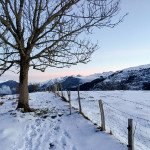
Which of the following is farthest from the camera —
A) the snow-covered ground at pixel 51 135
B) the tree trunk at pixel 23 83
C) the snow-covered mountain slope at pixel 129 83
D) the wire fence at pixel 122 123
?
the snow-covered mountain slope at pixel 129 83

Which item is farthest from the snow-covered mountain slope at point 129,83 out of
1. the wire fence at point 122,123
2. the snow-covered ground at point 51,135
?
the snow-covered ground at point 51,135

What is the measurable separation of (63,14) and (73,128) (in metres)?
6.24

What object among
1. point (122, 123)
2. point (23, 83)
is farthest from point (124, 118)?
point (23, 83)

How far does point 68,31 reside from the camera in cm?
816

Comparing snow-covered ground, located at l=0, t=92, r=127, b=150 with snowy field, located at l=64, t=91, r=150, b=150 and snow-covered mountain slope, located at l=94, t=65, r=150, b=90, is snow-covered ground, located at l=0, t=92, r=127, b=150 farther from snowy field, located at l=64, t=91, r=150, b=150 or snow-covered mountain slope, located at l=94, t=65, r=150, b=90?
snow-covered mountain slope, located at l=94, t=65, r=150, b=90

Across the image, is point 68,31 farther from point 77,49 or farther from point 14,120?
point 14,120

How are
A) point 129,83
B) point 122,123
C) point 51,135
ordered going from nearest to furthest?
point 51,135
point 122,123
point 129,83

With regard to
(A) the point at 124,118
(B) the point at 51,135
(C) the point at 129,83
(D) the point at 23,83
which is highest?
(D) the point at 23,83

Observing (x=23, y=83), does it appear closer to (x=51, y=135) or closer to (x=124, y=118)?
(x=51, y=135)

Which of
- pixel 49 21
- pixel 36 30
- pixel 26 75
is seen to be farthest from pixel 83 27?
pixel 26 75

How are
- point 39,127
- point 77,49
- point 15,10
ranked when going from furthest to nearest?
point 77,49, point 15,10, point 39,127

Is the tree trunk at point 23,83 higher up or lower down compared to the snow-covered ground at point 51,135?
higher up

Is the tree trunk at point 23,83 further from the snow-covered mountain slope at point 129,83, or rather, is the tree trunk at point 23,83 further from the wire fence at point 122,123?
the snow-covered mountain slope at point 129,83

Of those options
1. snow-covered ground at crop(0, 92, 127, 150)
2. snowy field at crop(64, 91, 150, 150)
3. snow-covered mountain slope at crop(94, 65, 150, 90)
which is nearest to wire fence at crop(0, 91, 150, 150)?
snowy field at crop(64, 91, 150, 150)
